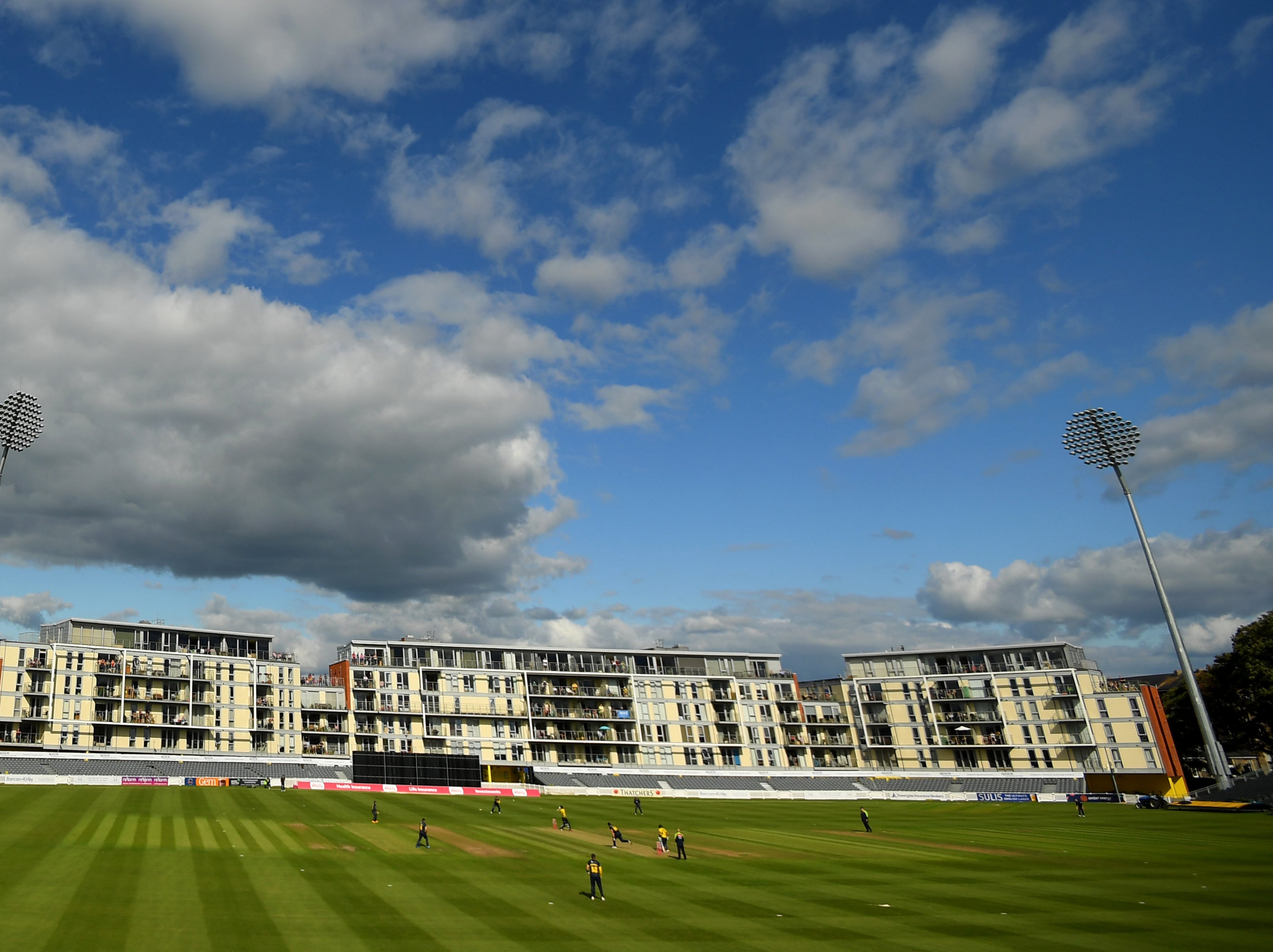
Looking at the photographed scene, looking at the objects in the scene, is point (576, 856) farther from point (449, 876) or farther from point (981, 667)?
point (981, 667)

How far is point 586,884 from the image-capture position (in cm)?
4412

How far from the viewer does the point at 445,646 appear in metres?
131

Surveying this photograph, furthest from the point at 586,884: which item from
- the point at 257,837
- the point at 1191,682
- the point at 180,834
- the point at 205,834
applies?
the point at 1191,682

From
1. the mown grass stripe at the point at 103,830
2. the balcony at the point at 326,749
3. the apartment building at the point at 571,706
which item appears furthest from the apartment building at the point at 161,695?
the mown grass stripe at the point at 103,830

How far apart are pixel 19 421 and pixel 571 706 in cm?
8205

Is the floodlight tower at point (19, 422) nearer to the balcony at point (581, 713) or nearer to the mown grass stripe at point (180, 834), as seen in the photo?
the mown grass stripe at point (180, 834)

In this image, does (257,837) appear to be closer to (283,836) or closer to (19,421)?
(283,836)

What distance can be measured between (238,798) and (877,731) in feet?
317

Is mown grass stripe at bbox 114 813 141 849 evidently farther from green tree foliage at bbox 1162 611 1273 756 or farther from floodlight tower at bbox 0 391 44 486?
green tree foliage at bbox 1162 611 1273 756

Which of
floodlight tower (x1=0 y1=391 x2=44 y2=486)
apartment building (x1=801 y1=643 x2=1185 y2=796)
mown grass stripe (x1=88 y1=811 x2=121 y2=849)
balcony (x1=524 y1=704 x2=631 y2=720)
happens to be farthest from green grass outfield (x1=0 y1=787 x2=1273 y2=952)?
apartment building (x1=801 y1=643 x2=1185 y2=796)

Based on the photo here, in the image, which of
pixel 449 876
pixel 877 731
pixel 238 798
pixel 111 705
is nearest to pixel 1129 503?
pixel 877 731

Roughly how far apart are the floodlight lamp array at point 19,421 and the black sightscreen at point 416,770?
192 ft

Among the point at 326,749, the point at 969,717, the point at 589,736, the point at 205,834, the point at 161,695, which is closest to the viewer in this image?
the point at 205,834

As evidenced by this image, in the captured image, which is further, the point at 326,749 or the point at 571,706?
the point at 571,706
